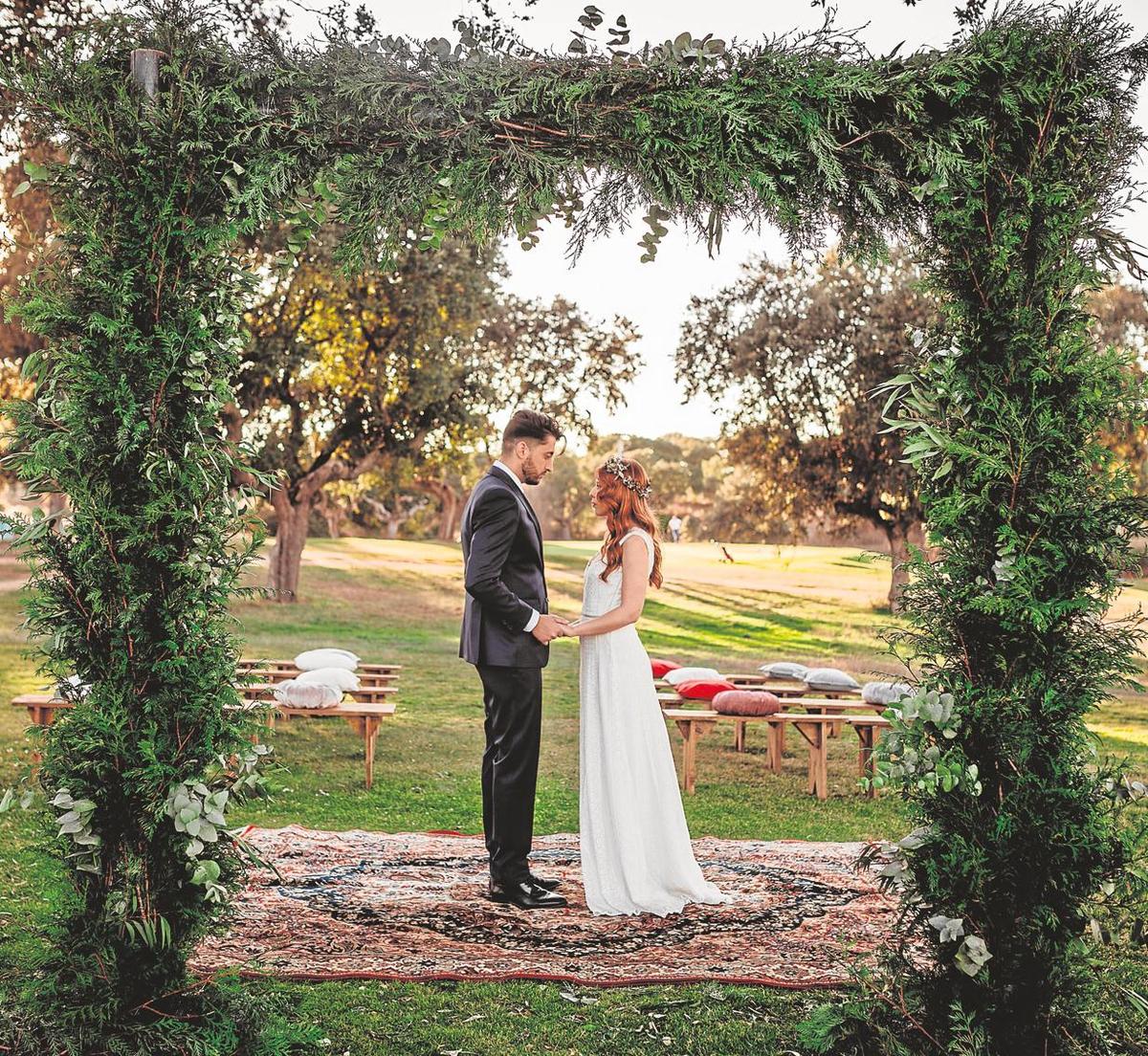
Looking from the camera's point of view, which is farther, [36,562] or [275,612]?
[275,612]

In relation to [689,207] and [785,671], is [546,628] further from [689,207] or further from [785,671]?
[785,671]

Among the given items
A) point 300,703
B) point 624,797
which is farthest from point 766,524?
point 624,797

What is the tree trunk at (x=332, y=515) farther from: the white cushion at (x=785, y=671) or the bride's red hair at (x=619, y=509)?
the bride's red hair at (x=619, y=509)

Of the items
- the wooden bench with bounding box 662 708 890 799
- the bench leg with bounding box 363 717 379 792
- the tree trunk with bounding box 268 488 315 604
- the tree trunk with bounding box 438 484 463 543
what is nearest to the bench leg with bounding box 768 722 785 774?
the wooden bench with bounding box 662 708 890 799

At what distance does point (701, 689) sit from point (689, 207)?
19.9ft

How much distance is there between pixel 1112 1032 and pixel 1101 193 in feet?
9.61

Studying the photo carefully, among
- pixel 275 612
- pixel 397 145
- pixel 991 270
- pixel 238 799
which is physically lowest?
pixel 275 612

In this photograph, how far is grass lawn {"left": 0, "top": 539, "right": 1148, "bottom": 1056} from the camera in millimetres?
4246

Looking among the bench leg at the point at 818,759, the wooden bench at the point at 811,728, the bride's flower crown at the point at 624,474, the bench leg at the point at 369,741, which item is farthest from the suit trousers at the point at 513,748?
the bench leg at the point at 818,759

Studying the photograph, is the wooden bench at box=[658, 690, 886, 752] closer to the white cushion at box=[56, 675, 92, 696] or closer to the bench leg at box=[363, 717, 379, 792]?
the bench leg at box=[363, 717, 379, 792]

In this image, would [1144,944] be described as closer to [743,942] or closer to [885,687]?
[743,942]

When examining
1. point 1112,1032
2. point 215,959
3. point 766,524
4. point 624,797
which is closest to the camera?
point 1112,1032

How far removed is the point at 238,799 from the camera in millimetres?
3850

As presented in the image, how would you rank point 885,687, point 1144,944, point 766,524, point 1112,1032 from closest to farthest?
point 1144,944
point 1112,1032
point 885,687
point 766,524
